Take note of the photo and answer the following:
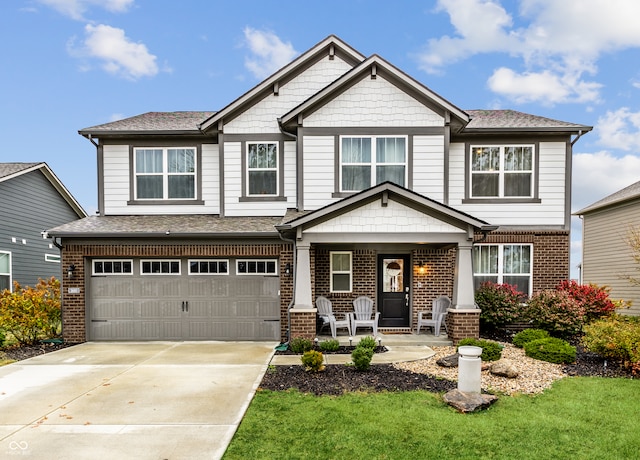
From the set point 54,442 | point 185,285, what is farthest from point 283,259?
point 54,442

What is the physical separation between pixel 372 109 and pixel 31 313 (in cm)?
1054

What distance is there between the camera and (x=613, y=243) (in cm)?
1664

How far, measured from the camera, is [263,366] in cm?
809

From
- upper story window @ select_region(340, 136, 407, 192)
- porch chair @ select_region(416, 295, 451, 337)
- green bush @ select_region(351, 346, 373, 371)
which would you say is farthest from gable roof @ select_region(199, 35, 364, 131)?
green bush @ select_region(351, 346, 373, 371)

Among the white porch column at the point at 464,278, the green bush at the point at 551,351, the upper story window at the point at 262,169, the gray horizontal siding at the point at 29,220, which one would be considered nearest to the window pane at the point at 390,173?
the white porch column at the point at 464,278

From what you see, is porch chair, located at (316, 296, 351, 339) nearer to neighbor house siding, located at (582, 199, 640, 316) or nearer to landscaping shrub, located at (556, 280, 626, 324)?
landscaping shrub, located at (556, 280, 626, 324)

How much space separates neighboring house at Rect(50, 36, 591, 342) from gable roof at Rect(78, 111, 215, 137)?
0.21 feet

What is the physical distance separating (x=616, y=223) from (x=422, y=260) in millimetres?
10436

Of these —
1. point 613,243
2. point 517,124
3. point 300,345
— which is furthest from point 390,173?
point 613,243

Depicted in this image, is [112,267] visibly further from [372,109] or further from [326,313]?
[372,109]

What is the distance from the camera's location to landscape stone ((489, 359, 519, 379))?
7094mm

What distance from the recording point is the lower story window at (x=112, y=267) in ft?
36.2

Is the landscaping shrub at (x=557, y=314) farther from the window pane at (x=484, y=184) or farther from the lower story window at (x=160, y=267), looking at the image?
the lower story window at (x=160, y=267)

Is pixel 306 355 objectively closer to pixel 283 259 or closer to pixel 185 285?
pixel 283 259
